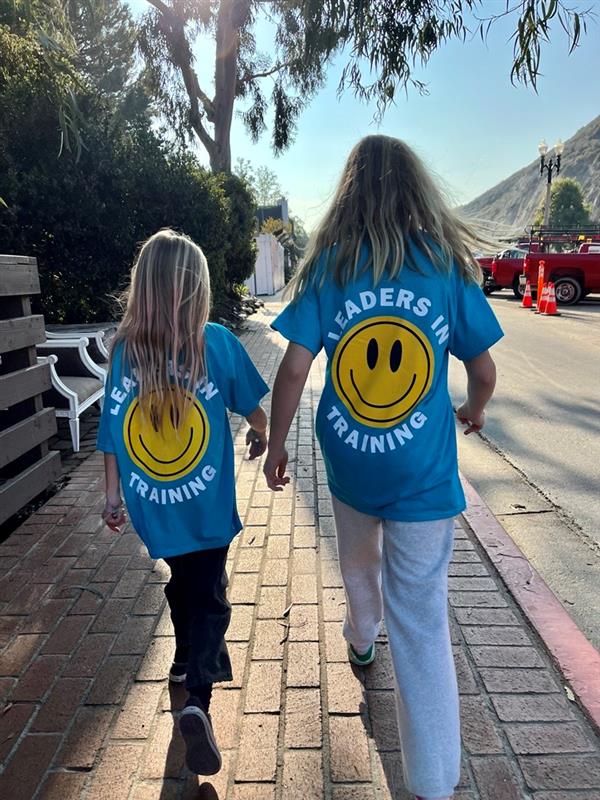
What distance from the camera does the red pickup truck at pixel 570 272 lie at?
53.9 ft

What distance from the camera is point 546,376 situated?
8016mm

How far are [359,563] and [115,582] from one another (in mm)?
1632

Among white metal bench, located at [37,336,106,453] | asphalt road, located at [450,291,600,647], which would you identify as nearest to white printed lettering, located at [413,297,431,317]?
asphalt road, located at [450,291,600,647]

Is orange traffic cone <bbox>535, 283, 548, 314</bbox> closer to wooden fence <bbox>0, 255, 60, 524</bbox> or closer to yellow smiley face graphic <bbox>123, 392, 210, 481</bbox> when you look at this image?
wooden fence <bbox>0, 255, 60, 524</bbox>

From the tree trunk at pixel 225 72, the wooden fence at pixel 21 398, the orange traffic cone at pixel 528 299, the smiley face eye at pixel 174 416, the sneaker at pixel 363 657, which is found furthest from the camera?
the orange traffic cone at pixel 528 299

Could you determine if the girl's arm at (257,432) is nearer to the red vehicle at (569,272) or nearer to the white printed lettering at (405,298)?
the white printed lettering at (405,298)

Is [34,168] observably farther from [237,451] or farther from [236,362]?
[236,362]

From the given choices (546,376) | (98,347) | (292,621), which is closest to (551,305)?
(546,376)

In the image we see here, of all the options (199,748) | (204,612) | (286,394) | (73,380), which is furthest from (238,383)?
(73,380)

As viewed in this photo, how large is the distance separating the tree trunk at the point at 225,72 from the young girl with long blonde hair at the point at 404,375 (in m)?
15.1

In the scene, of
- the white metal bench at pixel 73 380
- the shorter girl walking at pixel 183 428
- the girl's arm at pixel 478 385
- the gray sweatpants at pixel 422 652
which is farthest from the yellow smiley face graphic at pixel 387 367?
the white metal bench at pixel 73 380

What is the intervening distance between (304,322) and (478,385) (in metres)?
0.63

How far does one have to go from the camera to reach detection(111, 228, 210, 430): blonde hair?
1856 millimetres

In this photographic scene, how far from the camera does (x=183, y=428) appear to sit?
75.2 inches
